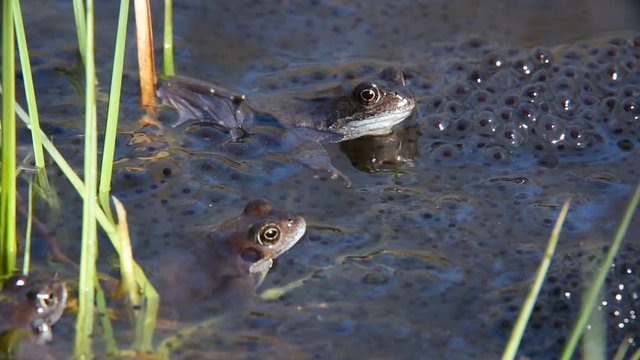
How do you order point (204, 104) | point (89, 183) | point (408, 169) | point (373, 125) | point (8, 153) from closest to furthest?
point (89, 183)
point (8, 153)
point (408, 169)
point (204, 104)
point (373, 125)

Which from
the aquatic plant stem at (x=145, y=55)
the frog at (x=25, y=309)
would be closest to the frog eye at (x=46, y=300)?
the frog at (x=25, y=309)

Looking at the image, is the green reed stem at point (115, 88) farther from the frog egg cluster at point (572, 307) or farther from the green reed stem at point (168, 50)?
the frog egg cluster at point (572, 307)

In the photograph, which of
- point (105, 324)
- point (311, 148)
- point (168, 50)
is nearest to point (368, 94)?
point (311, 148)

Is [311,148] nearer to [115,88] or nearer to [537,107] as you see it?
[537,107]

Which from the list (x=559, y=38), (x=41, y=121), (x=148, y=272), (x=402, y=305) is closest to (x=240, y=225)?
(x=148, y=272)

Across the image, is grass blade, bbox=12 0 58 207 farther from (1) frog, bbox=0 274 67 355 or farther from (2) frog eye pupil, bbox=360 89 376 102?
(2) frog eye pupil, bbox=360 89 376 102

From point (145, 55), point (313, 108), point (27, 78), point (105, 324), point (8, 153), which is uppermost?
point (27, 78)

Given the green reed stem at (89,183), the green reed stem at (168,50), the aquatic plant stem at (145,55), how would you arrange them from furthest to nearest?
1. the green reed stem at (168,50)
2. the aquatic plant stem at (145,55)
3. the green reed stem at (89,183)
